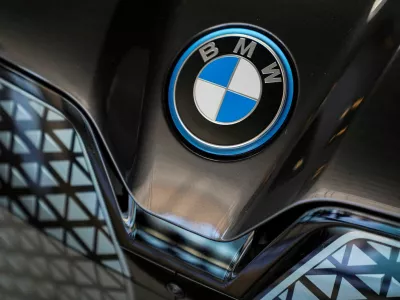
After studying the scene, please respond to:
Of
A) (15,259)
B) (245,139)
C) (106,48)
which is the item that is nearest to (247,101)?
(245,139)

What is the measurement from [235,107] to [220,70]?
36 mm

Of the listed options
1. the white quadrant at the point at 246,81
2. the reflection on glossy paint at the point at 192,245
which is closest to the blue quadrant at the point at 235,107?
the white quadrant at the point at 246,81

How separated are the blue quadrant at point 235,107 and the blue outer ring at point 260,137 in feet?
0.08

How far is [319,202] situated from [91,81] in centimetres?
24

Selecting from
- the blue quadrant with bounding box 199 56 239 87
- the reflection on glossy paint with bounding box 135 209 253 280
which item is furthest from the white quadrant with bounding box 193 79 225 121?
the reflection on glossy paint with bounding box 135 209 253 280

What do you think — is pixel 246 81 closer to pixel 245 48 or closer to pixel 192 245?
pixel 245 48

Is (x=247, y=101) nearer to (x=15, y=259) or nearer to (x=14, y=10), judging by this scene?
(x=14, y=10)

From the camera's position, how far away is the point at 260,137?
0.51 m

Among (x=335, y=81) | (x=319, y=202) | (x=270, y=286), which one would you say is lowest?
(x=270, y=286)

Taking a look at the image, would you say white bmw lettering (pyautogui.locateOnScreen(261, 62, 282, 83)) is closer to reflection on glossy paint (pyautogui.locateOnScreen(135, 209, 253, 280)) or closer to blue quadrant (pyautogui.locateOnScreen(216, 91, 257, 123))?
blue quadrant (pyautogui.locateOnScreen(216, 91, 257, 123))

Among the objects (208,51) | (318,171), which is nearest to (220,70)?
(208,51)

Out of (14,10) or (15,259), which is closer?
(14,10)

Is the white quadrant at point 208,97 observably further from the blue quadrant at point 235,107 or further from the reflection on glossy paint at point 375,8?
the reflection on glossy paint at point 375,8

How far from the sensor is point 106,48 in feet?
1.77
